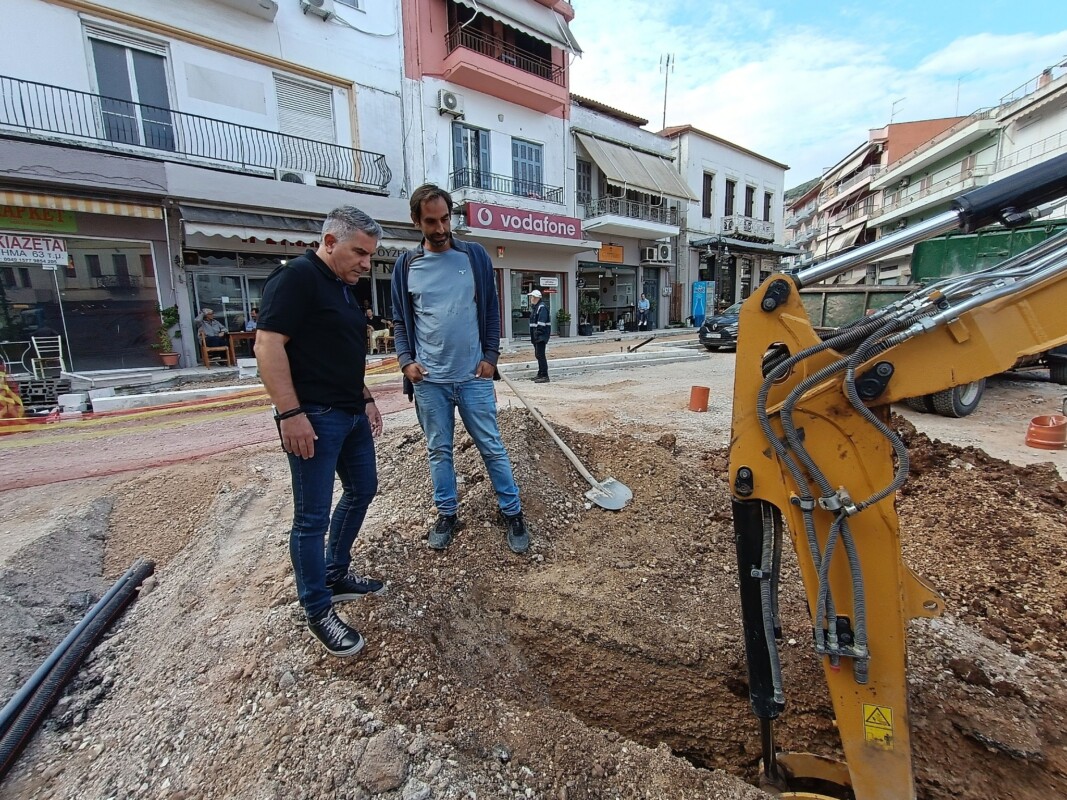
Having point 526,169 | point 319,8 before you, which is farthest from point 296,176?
point 526,169

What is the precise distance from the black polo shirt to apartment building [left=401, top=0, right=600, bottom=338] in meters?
11.7

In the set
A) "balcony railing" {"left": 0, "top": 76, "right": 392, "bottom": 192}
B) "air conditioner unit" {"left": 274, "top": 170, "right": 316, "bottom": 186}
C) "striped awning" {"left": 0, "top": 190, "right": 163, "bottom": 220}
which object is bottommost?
"striped awning" {"left": 0, "top": 190, "right": 163, "bottom": 220}

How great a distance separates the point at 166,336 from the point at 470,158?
9418 mm

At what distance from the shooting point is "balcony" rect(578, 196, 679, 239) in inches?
706

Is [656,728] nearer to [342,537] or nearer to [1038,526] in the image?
[342,537]

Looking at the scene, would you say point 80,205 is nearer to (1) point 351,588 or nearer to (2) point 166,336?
(2) point 166,336

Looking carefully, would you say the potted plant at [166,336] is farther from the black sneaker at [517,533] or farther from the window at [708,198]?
the window at [708,198]

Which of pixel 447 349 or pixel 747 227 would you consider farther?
pixel 747 227

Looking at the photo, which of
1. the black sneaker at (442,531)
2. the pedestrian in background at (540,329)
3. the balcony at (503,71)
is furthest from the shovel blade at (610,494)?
the balcony at (503,71)

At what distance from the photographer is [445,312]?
2.67 m

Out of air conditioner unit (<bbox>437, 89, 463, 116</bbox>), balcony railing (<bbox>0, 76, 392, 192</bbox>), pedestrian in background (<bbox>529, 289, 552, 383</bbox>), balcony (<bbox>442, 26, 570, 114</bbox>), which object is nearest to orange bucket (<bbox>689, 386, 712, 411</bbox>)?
pedestrian in background (<bbox>529, 289, 552, 383</bbox>)

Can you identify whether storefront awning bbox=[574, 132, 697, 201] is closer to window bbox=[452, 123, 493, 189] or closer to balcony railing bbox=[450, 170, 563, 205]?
balcony railing bbox=[450, 170, 563, 205]

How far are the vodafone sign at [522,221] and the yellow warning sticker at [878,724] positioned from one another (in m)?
14.0

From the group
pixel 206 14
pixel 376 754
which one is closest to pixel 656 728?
pixel 376 754
